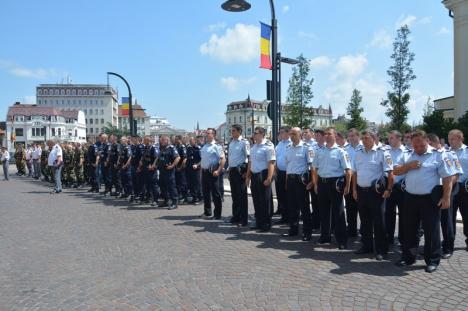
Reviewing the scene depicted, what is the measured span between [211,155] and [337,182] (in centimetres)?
384

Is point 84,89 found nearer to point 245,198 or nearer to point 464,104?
point 464,104

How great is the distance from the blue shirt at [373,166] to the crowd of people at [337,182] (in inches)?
0.6

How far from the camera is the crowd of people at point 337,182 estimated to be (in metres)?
5.79

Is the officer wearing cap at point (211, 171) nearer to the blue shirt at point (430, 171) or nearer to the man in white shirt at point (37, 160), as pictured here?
the blue shirt at point (430, 171)

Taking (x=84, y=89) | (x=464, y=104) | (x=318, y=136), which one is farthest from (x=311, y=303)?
(x=84, y=89)

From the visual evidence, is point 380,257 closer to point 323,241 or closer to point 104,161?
point 323,241

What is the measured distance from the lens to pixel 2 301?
15.2 feet

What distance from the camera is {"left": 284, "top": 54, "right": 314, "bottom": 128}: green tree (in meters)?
36.8

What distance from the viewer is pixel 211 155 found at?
10148 millimetres

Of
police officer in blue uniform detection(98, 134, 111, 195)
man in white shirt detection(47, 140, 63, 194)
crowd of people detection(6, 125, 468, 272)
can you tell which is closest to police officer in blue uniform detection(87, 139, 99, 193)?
police officer in blue uniform detection(98, 134, 111, 195)

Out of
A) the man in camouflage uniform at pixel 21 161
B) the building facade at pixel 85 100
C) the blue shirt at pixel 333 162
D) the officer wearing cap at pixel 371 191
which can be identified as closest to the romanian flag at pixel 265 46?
the blue shirt at pixel 333 162

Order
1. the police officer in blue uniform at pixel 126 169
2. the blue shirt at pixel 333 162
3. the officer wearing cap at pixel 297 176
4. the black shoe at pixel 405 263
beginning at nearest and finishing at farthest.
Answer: the black shoe at pixel 405 263, the blue shirt at pixel 333 162, the officer wearing cap at pixel 297 176, the police officer in blue uniform at pixel 126 169

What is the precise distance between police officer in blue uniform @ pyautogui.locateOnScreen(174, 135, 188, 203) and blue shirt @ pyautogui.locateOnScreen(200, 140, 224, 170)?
202 centimetres

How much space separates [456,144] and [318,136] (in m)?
2.29
